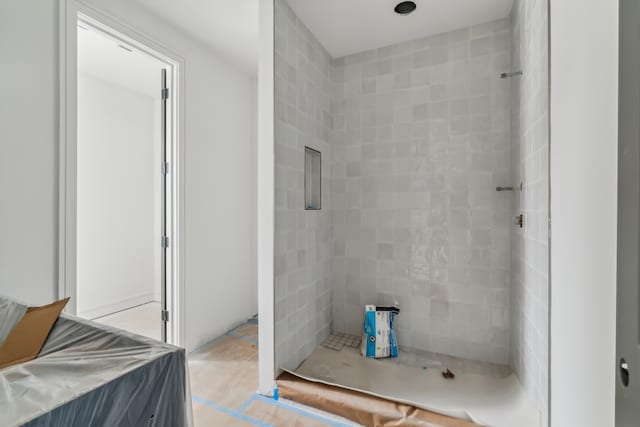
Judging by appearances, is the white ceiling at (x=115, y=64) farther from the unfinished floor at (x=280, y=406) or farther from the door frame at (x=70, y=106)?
the unfinished floor at (x=280, y=406)

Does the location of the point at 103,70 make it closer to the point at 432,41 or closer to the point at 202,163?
the point at 202,163

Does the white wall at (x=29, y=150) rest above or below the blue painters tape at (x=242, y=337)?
above

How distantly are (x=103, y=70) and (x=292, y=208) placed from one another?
9.07 feet

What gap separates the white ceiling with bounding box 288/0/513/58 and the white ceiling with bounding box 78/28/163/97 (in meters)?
1.32

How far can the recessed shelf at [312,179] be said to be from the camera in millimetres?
2351

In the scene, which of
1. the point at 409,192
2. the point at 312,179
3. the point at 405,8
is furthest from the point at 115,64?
the point at 409,192

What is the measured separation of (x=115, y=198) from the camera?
11.7ft

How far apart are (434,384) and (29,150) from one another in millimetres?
2734

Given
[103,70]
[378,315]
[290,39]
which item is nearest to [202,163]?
[290,39]

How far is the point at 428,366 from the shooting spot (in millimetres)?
2146

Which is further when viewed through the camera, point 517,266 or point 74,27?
point 517,266

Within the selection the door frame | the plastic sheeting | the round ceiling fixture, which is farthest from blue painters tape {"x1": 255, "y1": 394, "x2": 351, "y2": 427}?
the round ceiling fixture

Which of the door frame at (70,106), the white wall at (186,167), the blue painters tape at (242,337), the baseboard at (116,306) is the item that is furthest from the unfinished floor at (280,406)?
the baseboard at (116,306)

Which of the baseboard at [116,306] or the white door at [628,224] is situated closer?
the white door at [628,224]
